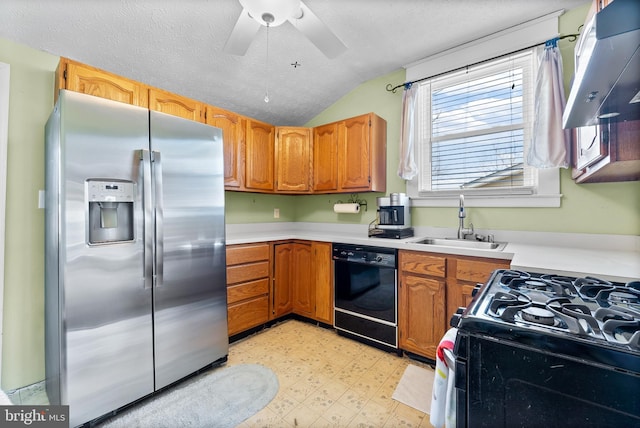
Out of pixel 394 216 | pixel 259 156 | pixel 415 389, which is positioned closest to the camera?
pixel 415 389

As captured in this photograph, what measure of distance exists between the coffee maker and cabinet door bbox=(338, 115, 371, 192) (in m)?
0.29

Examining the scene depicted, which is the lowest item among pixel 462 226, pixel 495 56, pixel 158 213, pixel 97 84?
pixel 462 226

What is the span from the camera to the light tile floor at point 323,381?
160cm

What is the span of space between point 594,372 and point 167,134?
2214mm

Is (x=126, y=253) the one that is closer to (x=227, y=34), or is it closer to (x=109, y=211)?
(x=109, y=211)

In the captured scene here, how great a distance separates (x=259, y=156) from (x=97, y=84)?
1.44 meters

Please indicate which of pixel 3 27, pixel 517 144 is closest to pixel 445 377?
pixel 517 144

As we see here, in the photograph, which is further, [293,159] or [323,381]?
[293,159]

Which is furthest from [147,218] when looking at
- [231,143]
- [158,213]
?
[231,143]

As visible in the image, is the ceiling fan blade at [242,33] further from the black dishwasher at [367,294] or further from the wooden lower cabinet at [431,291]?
the wooden lower cabinet at [431,291]

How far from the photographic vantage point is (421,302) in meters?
2.16

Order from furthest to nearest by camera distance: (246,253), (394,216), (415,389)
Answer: (394,216)
(246,253)
(415,389)

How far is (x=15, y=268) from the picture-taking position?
1831 mm

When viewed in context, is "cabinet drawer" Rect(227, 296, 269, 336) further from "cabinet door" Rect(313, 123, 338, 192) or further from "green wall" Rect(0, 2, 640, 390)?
"cabinet door" Rect(313, 123, 338, 192)
